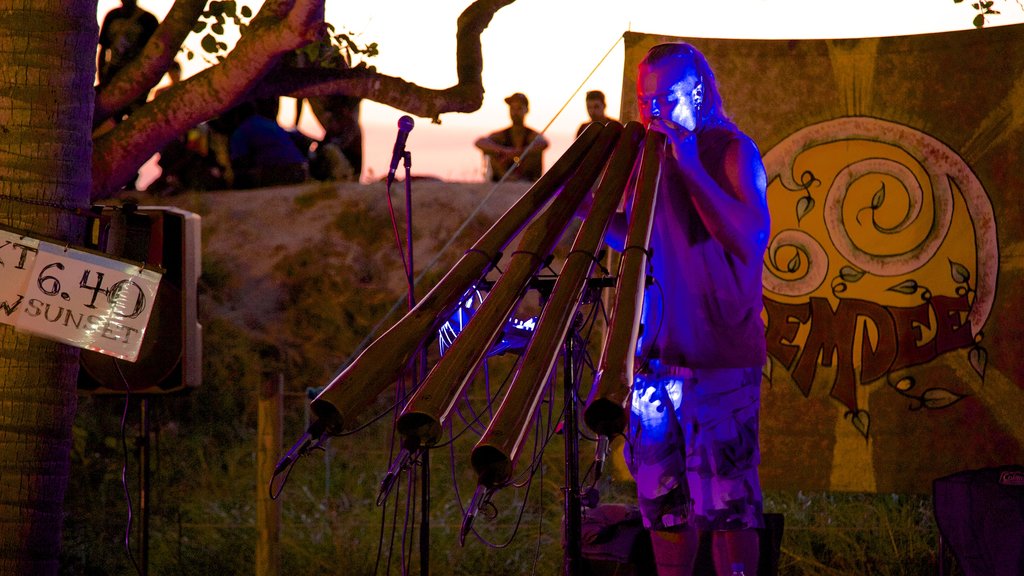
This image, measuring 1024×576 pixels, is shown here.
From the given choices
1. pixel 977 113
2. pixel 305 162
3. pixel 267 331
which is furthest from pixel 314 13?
pixel 305 162

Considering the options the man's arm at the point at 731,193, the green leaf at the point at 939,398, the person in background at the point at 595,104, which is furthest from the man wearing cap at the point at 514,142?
the man's arm at the point at 731,193

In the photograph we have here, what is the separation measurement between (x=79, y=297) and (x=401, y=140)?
1.26 metres

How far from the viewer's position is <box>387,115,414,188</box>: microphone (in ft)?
11.4

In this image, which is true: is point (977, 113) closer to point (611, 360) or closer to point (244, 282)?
point (611, 360)

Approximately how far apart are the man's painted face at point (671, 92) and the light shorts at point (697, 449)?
76 cm

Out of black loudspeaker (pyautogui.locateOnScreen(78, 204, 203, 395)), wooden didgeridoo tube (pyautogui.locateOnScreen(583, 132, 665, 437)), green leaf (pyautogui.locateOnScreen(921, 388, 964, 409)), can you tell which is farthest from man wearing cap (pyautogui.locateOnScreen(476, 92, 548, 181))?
wooden didgeridoo tube (pyautogui.locateOnScreen(583, 132, 665, 437))

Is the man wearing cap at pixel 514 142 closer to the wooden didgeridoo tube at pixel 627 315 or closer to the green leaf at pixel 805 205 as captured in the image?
the green leaf at pixel 805 205

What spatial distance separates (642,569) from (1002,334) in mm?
2389

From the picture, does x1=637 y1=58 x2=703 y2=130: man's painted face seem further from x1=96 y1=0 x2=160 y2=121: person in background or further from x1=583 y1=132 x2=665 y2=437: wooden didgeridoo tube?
x1=96 y1=0 x2=160 y2=121: person in background

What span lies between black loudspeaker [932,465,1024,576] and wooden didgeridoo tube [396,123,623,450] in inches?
89.4

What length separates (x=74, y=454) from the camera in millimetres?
6996

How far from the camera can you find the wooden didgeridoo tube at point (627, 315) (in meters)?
2.58

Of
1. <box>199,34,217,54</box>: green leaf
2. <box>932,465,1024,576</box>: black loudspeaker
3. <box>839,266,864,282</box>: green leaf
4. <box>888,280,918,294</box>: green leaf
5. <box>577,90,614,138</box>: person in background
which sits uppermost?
<box>577,90,614,138</box>: person in background

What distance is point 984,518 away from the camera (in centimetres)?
455
